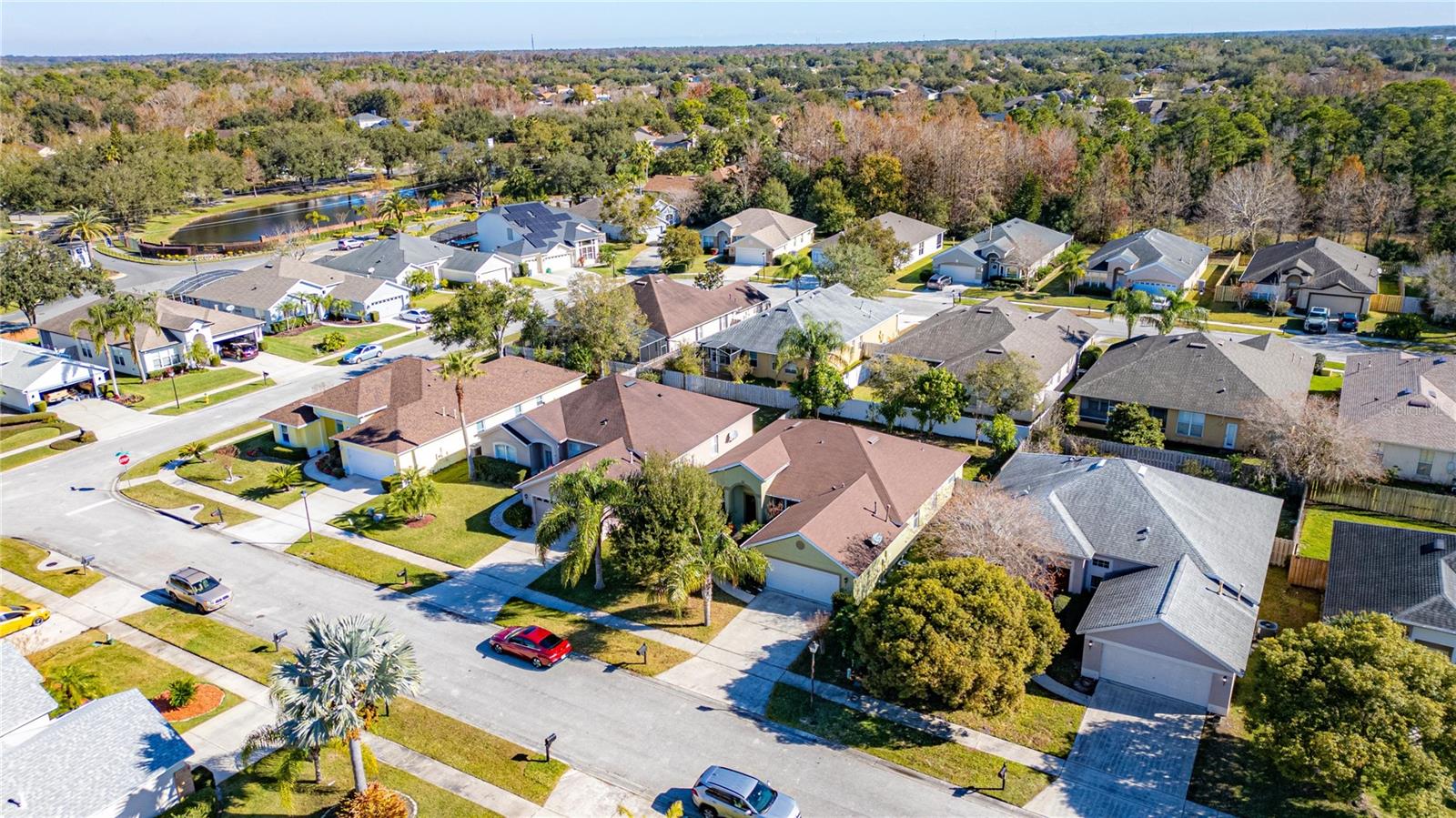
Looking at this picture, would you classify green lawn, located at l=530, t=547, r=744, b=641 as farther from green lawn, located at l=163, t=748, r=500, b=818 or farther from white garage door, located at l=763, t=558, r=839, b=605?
green lawn, located at l=163, t=748, r=500, b=818

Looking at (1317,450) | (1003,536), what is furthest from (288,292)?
(1317,450)

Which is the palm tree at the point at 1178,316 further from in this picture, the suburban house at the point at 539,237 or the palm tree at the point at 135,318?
the palm tree at the point at 135,318

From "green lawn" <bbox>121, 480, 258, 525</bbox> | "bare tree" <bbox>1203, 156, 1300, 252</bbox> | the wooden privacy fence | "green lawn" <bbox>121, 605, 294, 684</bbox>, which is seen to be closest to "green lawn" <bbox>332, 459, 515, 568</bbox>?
"green lawn" <bbox>121, 480, 258, 525</bbox>

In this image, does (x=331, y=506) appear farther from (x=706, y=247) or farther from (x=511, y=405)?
(x=706, y=247)

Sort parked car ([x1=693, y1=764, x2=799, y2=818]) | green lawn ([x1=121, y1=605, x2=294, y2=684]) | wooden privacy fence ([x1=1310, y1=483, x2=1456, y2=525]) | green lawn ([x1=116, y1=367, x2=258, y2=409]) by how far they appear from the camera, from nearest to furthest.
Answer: parked car ([x1=693, y1=764, x2=799, y2=818])
green lawn ([x1=121, y1=605, x2=294, y2=684])
wooden privacy fence ([x1=1310, y1=483, x2=1456, y2=525])
green lawn ([x1=116, y1=367, x2=258, y2=409])

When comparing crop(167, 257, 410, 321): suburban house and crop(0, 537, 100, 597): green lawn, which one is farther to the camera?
crop(167, 257, 410, 321): suburban house

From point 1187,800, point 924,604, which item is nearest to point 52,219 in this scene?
point 924,604
